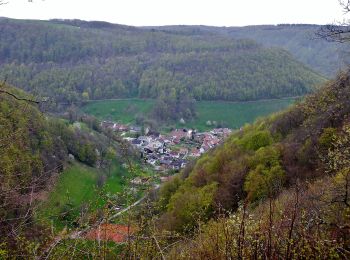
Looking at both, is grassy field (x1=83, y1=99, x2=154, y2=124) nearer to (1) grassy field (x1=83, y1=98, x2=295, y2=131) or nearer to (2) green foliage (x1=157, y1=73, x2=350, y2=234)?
(1) grassy field (x1=83, y1=98, x2=295, y2=131)

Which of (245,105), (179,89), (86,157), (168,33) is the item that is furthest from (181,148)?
(168,33)

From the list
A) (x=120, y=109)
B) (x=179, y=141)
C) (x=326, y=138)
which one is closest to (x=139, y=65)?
(x=120, y=109)

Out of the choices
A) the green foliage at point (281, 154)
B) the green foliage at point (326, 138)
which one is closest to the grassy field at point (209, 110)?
the green foliage at point (281, 154)

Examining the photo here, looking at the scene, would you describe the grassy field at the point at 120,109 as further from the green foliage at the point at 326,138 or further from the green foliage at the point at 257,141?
the green foliage at the point at 326,138

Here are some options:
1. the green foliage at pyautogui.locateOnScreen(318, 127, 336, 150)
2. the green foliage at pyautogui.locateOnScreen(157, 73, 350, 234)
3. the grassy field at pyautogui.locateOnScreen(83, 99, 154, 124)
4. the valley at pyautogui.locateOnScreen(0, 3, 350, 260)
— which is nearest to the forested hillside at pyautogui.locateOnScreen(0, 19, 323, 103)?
the valley at pyautogui.locateOnScreen(0, 3, 350, 260)

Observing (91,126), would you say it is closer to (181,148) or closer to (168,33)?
(181,148)

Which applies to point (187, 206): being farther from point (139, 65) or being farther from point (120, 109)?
point (139, 65)
